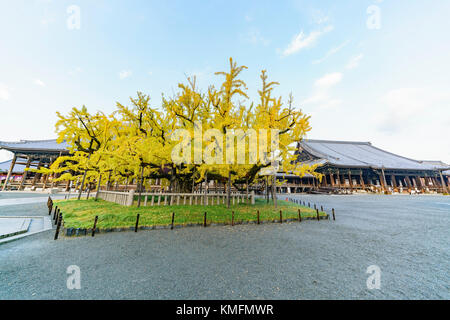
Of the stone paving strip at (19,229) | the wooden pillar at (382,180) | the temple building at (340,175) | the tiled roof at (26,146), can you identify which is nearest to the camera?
the stone paving strip at (19,229)

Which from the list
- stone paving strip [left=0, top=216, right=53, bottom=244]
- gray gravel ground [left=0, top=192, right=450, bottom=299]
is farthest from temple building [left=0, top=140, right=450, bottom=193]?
stone paving strip [left=0, top=216, right=53, bottom=244]

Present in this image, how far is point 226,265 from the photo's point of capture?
3969 mm

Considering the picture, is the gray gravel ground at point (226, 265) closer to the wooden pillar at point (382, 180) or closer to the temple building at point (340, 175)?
the temple building at point (340, 175)

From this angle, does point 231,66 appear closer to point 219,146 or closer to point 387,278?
point 219,146

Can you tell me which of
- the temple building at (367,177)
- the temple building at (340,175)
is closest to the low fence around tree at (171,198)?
the temple building at (340,175)

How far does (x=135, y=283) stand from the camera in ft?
10.5

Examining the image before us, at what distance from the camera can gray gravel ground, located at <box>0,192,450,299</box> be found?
9.71 ft

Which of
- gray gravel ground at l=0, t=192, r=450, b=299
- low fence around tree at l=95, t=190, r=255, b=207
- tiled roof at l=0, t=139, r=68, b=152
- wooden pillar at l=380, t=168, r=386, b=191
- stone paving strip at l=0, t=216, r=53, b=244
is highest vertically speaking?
tiled roof at l=0, t=139, r=68, b=152

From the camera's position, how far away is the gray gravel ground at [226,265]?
9.71 feet

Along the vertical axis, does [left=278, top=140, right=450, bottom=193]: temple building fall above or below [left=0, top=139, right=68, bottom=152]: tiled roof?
below

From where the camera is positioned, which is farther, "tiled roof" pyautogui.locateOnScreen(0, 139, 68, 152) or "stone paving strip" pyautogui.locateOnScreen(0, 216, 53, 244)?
"tiled roof" pyautogui.locateOnScreen(0, 139, 68, 152)

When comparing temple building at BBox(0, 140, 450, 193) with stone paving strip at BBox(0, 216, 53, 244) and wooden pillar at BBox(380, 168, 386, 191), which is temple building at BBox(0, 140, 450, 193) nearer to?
wooden pillar at BBox(380, 168, 386, 191)

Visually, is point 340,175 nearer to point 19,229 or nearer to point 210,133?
point 210,133

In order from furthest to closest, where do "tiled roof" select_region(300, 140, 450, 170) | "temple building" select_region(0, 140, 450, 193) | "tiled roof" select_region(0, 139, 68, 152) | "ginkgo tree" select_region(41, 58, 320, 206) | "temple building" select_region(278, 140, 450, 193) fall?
"tiled roof" select_region(300, 140, 450, 170) < "temple building" select_region(278, 140, 450, 193) < "temple building" select_region(0, 140, 450, 193) < "tiled roof" select_region(0, 139, 68, 152) < "ginkgo tree" select_region(41, 58, 320, 206)
